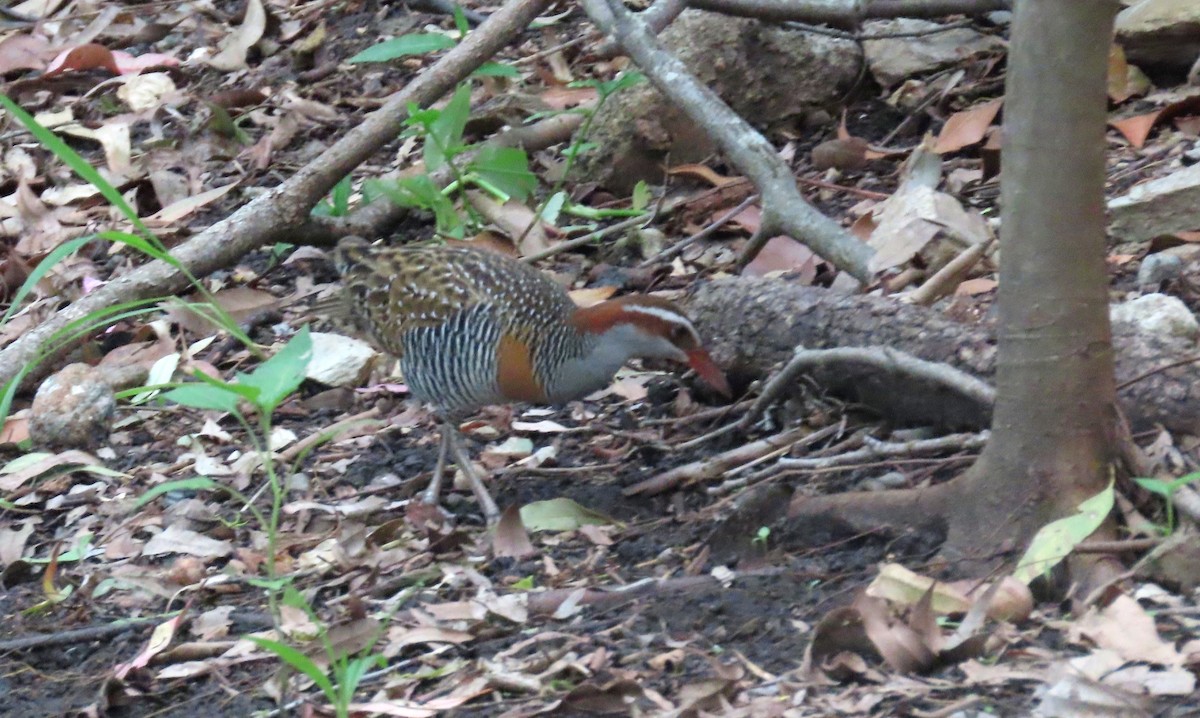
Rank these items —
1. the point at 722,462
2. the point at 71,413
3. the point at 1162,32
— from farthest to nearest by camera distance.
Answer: the point at 1162,32 → the point at 71,413 → the point at 722,462

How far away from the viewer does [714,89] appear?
6.25 metres

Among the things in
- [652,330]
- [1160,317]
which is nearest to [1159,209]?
[1160,317]

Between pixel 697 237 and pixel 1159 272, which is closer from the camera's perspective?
pixel 1159 272

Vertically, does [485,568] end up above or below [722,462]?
below

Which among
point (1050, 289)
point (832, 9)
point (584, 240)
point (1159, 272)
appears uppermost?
point (832, 9)

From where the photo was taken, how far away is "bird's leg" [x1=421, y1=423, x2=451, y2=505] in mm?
4547

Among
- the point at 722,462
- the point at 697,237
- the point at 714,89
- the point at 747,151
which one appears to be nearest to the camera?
the point at 722,462

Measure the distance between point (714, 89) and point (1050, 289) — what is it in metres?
3.42

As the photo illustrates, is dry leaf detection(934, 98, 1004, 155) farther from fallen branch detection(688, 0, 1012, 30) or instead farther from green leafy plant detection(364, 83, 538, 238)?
green leafy plant detection(364, 83, 538, 238)

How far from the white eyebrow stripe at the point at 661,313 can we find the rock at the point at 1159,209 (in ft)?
4.97

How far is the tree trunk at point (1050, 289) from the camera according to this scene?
290cm

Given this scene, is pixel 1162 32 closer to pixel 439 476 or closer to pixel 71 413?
pixel 439 476

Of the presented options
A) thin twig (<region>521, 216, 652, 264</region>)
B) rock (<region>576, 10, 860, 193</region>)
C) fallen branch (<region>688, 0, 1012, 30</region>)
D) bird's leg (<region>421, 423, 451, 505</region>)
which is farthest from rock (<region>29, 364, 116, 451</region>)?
fallen branch (<region>688, 0, 1012, 30</region>)

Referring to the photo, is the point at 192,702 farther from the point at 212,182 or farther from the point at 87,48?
the point at 87,48
